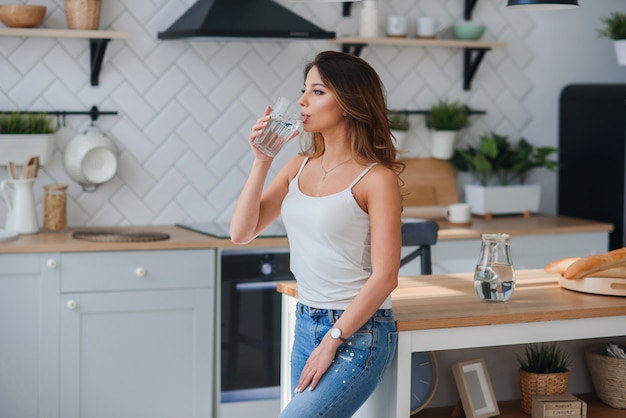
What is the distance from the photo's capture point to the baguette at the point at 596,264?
2.96 meters

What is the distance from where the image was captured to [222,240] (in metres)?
4.21

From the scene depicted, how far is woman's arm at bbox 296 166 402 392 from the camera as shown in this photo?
2316 mm

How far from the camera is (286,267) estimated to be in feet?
14.4

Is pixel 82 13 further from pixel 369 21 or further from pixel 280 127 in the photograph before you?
pixel 280 127

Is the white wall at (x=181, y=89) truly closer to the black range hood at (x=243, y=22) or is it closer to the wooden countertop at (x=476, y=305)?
the black range hood at (x=243, y=22)

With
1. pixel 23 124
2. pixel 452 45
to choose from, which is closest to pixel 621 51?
pixel 452 45

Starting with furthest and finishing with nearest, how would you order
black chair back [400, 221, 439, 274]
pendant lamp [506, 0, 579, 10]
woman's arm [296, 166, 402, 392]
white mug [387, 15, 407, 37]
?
white mug [387, 15, 407, 37] → black chair back [400, 221, 439, 274] → pendant lamp [506, 0, 579, 10] → woman's arm [296, 166, 402, 392]

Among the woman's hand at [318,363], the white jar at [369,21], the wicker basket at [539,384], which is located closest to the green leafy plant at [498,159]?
the white jar at [369,21]

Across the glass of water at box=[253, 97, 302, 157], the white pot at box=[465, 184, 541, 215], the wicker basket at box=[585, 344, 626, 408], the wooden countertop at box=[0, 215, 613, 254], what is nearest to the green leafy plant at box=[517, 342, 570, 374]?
the wicker basket at box=[585, 344, 626, 408]

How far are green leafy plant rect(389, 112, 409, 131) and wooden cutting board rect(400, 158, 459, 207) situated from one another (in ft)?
0.62

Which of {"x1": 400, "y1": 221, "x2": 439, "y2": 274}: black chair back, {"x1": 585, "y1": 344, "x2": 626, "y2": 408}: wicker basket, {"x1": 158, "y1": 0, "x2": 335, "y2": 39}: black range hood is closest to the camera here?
{"x1": 585, "y1": 344, "x2": 626, "y2": 408}: wicker basket

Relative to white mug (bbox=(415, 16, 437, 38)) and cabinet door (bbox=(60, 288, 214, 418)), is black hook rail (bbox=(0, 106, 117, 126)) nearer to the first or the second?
cabinet door (bbox=(60, 288, 214, 418))

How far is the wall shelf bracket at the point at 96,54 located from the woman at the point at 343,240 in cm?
217

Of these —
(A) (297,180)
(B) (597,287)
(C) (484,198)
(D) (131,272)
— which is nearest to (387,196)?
(A) (297,180)
